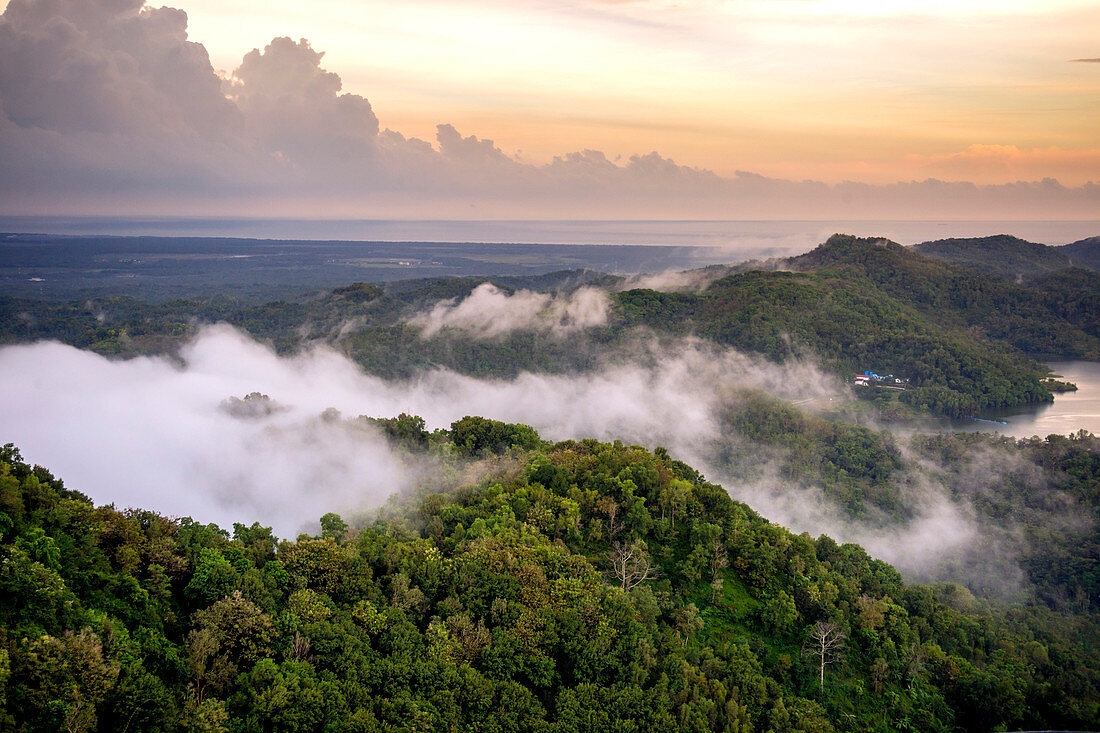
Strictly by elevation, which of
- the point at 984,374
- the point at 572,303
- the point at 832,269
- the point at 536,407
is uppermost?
the point at 832,269

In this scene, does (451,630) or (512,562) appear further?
(512,562)

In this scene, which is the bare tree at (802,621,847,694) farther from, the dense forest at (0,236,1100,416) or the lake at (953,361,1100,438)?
the dense forest at (0,236,1100,416)

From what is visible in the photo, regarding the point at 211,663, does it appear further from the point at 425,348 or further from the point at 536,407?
the point at 425,348

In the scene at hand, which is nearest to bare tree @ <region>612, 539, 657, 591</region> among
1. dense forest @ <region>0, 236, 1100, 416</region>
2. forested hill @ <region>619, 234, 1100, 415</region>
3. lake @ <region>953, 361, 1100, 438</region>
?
dense forest @ <region>0, 236, 1100, 416</region>

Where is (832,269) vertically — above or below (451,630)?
above

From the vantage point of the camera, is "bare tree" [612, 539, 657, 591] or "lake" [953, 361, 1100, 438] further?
"lake" [953, 361, 1100, 438]

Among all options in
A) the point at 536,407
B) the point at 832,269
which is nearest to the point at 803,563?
the point at 536,407

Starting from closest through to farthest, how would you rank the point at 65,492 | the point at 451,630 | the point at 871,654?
1. the point at 451,630
2. the point at 65,492
3. the point at 871,654

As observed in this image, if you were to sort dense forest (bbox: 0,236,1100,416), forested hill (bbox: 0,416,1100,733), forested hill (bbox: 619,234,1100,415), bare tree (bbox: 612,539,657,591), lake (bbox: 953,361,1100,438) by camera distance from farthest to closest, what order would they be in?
1. forested hill (bbox: 619,234,1100,415)
2. dense forest (bbox: 0,236,1100,416)
3. lake (bbox: 953,361,1100,438)
4. bare tree (bbox: 612,539,657,591)
5. forested hill (bbox: 0,416,1100,733)
